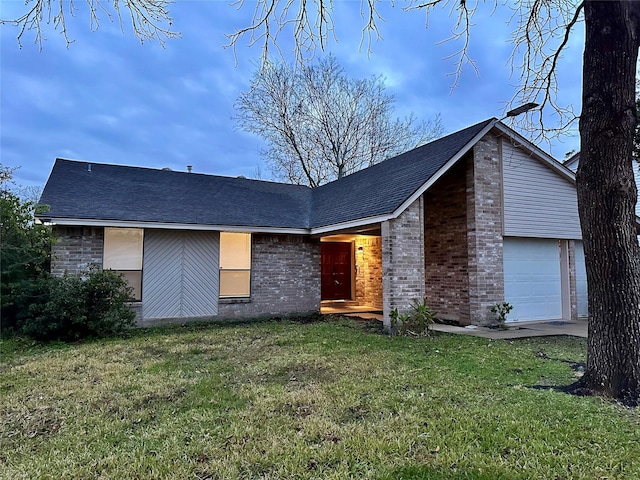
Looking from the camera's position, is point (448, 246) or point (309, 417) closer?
point (309, 417)

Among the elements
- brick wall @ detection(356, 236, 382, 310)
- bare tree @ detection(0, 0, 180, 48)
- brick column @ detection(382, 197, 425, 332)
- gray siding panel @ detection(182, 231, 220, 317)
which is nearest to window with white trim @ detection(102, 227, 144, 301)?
gray siding panel @ detection(182, 231, 220, 317)

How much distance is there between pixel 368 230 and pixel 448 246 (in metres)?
2.36

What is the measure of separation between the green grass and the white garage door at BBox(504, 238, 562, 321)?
3937 mm

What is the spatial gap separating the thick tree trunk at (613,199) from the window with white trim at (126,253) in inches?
380

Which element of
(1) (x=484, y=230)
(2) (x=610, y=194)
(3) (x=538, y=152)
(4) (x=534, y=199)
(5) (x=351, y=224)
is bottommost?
(2) (x=610, y=194)

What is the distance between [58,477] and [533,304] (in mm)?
11208

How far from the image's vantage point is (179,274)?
10.6 meters

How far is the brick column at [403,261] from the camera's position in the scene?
28.8ft

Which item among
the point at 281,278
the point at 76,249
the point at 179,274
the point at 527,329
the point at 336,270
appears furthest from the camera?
the point at 336,270

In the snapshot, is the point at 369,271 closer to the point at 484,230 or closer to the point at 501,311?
the point at 484,230

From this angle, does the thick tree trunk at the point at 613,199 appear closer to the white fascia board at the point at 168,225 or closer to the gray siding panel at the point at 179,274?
the white fascia board at the point at 168,225


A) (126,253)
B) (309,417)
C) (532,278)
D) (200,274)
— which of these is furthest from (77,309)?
(532,278)

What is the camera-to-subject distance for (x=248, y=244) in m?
11.8

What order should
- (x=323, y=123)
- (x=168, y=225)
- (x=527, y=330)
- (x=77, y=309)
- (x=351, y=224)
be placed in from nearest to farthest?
(x=77, y=309), (x=527, y=330), (x=351, y=224), (x=168, y=225), (x=323, y=123)
